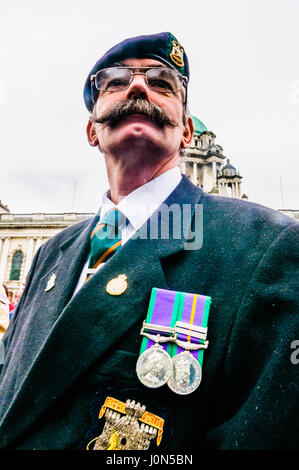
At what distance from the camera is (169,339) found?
1399 millimetres

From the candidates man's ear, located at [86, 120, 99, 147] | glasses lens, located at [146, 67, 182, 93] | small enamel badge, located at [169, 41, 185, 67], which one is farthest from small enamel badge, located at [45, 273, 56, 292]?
small enamel badge, located at [169, 41, 185, 67]

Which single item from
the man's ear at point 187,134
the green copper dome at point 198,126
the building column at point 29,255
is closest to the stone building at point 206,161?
the green copper dome at point 198,126

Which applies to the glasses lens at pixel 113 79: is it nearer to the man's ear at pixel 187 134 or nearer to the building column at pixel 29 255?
the man's ear at pixel 187 134

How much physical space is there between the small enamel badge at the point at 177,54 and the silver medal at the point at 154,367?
1.95 metres

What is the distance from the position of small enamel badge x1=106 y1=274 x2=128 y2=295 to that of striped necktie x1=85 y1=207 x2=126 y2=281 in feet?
1.09

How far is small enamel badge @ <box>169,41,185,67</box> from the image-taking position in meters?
2.30

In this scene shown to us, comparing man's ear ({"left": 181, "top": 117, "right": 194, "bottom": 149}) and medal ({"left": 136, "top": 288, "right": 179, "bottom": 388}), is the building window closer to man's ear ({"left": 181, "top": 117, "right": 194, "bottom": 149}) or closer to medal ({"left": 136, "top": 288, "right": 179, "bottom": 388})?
man's ear ({"left": 181, "top": 117, "right": 194, "bottom": 149})

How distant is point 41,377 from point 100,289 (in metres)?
0.44

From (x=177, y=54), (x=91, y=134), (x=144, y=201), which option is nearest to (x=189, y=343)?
(x=144, y=201)

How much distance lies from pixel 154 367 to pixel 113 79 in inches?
70.3

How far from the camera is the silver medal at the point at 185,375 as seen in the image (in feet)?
4.16

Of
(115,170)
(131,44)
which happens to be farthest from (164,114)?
(131,44)

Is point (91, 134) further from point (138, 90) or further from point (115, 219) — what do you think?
point (115, 219)
